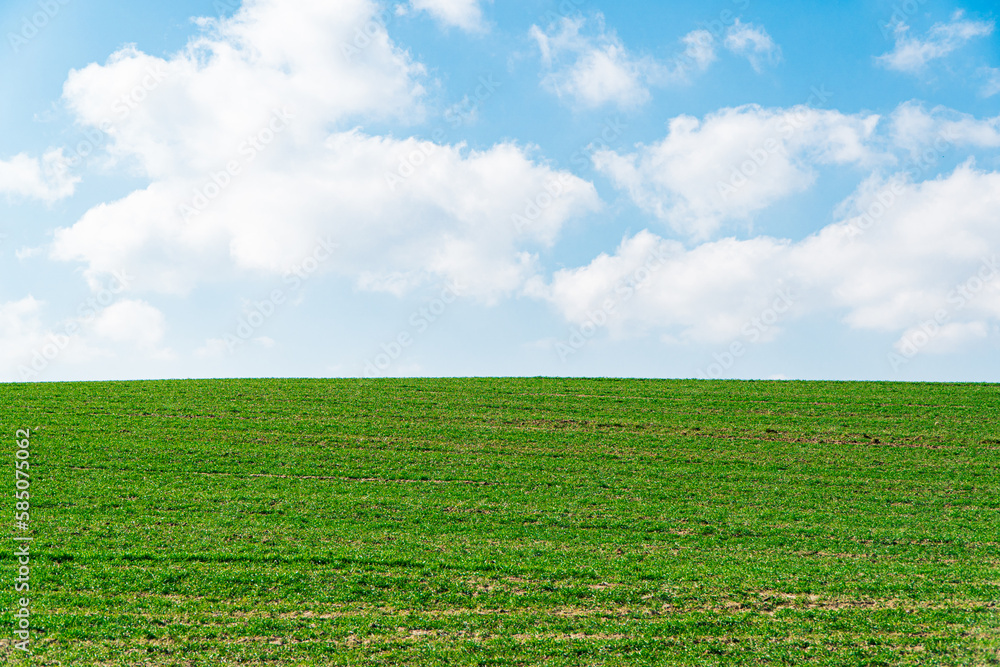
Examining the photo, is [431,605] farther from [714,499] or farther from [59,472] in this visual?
[59,472]

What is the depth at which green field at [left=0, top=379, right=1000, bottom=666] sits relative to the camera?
13641mm

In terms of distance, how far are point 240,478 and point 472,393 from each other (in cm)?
1817

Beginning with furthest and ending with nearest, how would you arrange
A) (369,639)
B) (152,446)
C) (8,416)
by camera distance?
(8,416) → (152,446) → (369,639)

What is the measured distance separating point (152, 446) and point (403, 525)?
1406 centimetres

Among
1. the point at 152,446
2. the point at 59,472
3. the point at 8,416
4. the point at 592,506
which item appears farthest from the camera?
the point at 8,416

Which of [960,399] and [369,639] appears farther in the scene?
[960,399]

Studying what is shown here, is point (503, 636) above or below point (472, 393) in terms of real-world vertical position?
below

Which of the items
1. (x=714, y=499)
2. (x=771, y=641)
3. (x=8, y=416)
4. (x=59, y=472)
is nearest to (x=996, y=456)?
(x=714, y=499)

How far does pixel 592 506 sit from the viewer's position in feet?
76.0

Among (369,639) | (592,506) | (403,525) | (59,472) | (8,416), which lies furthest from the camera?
(8,416)

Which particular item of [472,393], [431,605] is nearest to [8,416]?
[472,393]

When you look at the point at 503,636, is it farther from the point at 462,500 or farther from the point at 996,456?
the point at 996,456

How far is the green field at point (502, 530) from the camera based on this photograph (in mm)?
13641

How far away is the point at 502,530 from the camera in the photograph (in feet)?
67.7
